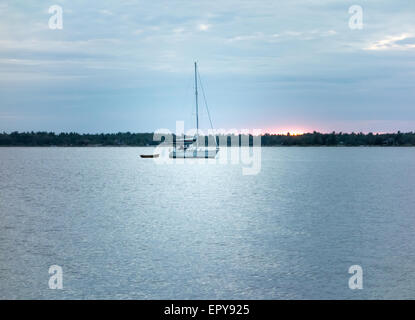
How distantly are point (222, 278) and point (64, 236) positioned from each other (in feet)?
46.8

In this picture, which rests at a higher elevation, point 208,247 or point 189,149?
point 189,149

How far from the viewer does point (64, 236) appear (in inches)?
1292

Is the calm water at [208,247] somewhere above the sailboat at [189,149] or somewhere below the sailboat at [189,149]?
below

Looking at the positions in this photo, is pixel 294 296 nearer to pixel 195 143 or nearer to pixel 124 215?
pixel 124 215

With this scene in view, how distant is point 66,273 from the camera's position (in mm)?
23844

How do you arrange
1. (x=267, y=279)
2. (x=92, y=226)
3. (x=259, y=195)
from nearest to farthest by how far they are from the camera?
1. (x=267, y=279)
2. (x=92, y=226)
3. (x=259, y=195)

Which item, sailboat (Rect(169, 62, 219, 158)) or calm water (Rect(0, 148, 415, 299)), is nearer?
calm water (Rect(0, 148, 415, 299))

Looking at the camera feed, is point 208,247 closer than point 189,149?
Yes

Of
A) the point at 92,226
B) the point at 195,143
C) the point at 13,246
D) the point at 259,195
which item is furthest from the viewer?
the point at 195,143

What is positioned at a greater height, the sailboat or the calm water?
the sailboat

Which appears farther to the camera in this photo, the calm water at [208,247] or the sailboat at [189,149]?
the sailboat at [189,149]

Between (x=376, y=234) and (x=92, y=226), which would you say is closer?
(x=376, y=234)
